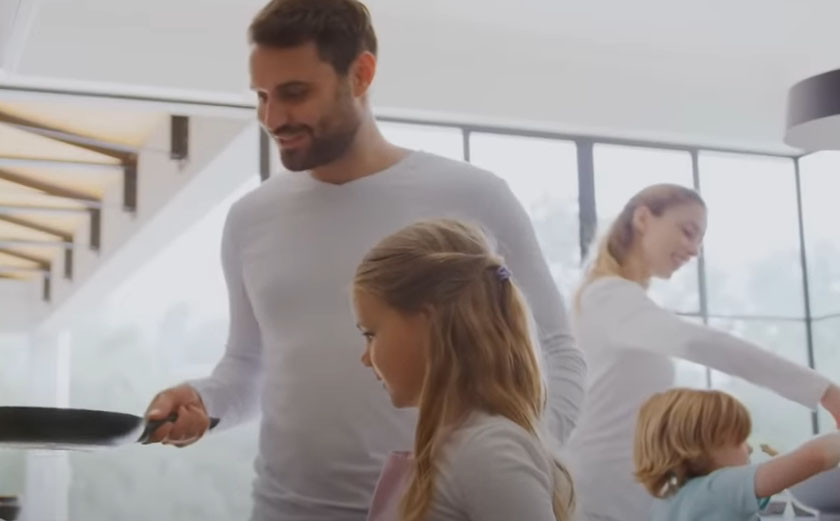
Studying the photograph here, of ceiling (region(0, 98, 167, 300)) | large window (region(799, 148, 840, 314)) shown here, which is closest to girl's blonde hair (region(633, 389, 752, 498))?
ceiling (region(0, 98, 167, 300))

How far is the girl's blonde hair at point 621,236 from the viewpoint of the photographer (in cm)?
166

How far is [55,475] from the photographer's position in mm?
2447

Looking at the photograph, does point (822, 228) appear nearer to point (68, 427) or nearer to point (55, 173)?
point (55, 173)

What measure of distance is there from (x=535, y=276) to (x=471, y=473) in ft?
0.76

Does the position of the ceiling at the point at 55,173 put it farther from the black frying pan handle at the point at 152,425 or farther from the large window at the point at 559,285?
the black frying pan handle at the point at 152,425

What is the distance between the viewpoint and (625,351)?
5.30 feet

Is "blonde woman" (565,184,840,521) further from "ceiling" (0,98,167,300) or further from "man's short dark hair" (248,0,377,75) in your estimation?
"ceiling" (0,98,167,300)

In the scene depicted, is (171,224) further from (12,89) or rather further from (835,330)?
(835,330)

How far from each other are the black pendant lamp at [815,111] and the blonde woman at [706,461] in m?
0.48

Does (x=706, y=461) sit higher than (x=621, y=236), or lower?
lower

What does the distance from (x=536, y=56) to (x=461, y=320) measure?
1896 mm

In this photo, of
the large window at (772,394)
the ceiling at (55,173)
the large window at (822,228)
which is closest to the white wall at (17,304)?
the ceiling at (55,173)

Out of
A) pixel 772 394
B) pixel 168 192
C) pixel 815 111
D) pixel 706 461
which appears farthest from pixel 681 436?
pixel 772 394

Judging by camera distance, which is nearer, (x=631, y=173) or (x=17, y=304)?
(x=17, y=304)
